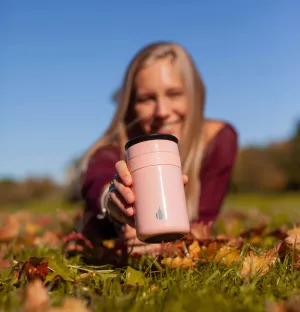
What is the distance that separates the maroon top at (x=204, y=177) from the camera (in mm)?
2883

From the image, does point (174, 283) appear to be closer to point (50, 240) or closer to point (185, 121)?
point (185, 121)

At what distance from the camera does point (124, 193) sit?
1.75 meters

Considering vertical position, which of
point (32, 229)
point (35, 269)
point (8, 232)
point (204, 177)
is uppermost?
point (204, 177)

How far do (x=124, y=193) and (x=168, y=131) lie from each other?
1.43 metres

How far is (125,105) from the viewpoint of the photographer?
327cm

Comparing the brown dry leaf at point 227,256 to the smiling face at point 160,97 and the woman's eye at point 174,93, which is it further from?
the woman's eye at point 174,93

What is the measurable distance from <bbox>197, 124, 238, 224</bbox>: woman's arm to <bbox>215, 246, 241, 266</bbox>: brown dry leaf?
1466 mm

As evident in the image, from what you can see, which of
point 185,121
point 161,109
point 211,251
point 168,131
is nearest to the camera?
point 211,251

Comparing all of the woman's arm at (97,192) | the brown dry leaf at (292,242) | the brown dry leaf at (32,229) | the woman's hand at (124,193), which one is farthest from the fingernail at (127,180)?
the brown dry leaf at (32,229)

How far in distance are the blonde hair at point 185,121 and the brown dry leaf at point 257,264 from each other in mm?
1464

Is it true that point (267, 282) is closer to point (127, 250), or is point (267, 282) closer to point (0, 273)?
point (127, 250)

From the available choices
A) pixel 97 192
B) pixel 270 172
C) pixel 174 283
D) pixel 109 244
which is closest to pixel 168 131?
pixel 97 192

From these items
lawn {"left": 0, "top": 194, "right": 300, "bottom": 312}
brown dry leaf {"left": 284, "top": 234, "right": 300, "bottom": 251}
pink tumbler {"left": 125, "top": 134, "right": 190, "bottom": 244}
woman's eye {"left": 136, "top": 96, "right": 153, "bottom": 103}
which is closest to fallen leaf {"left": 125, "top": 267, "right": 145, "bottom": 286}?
lawn {"left": 0, "top": 194, "right": 300, "bottom": 312}

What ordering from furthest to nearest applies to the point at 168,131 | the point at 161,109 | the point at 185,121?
the point at 185,121, the point at 168,131, the point at 161,109
